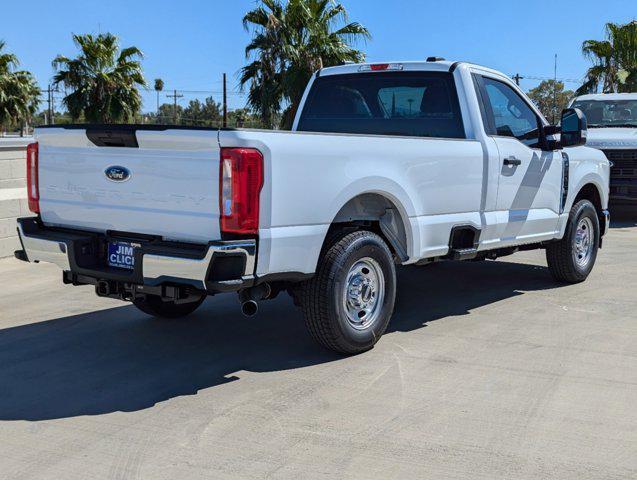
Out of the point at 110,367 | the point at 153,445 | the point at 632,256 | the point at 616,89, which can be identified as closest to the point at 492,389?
the point at 153,445

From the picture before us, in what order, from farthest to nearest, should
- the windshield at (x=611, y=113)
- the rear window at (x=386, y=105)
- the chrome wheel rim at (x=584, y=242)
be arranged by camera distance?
1. the windshield at (x=611, y=113)
2. the chrome wheel rim at (x=584, y=242)
3. the rear window at (x=386, y=105)

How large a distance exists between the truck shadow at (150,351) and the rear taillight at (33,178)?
106cm

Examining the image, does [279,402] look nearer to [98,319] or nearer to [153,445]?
[153,445]

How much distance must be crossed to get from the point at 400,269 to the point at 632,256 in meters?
3.24

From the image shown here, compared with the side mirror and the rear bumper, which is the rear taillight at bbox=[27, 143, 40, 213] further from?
the side mirror

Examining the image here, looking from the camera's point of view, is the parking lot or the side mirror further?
the side mirror

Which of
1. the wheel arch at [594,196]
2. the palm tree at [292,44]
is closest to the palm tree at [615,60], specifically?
the palm tree at [292,44]

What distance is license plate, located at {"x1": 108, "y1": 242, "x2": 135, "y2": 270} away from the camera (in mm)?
5089

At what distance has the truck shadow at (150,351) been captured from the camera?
487 centimetres

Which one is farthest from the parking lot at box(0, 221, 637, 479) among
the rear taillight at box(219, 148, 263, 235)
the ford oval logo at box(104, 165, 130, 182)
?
the ford oval logo at box(104, 165, 130, 182)

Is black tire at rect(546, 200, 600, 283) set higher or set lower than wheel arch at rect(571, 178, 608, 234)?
lower

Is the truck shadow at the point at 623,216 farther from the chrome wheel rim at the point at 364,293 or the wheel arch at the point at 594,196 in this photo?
the chrome wheel rim at the point at 364,293

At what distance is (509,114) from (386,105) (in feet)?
3.75

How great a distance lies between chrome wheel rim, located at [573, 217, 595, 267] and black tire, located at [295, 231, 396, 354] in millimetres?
3327
